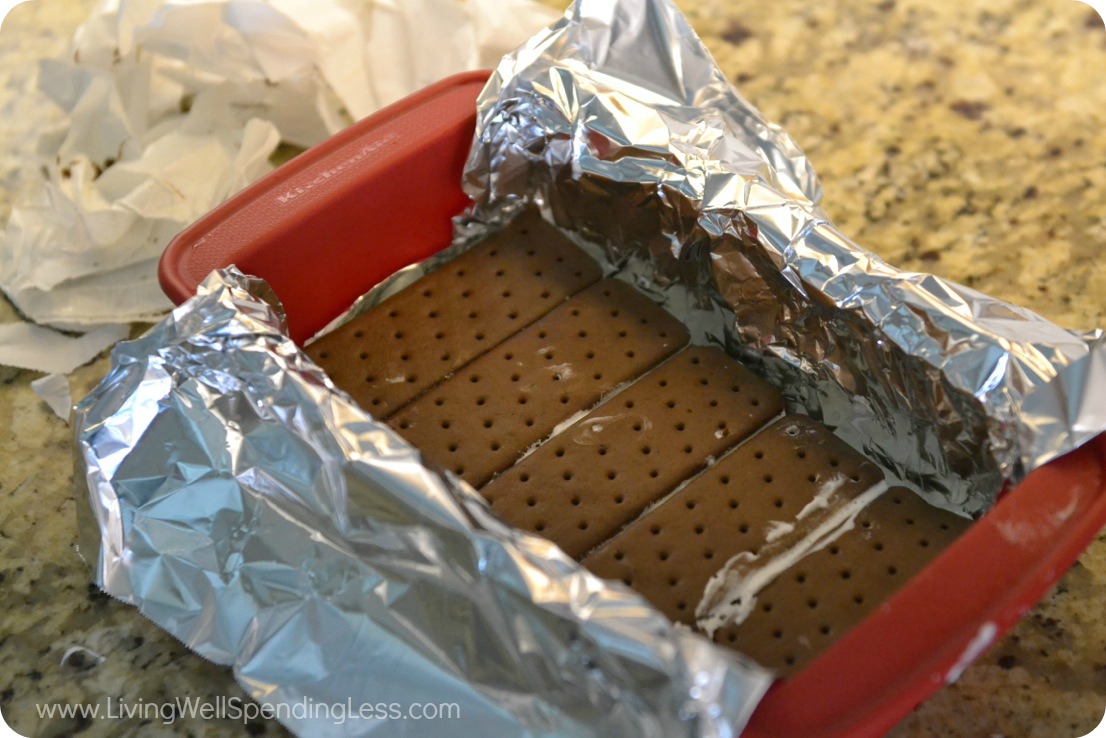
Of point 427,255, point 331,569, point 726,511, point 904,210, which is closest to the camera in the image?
point 331,569

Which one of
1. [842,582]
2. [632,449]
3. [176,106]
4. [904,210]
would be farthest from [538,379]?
[176,106]

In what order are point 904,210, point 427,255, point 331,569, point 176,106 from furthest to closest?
point 176,106
point 904,210
point 427,255
point 331,569

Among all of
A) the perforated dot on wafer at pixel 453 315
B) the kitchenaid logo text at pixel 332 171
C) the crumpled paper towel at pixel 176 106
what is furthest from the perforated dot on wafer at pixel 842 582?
the crumpled paper towel at pixel 176 106

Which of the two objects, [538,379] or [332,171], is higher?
[332,171]

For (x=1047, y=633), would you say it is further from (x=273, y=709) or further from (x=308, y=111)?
(x=308, y=111)

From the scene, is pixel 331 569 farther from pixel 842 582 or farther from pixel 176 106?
pixel 176 106

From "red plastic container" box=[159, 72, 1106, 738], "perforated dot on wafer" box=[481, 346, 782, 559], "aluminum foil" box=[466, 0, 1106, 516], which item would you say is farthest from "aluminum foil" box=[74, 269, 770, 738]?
"aluminum foil" box=[466, 0, 1106, 516]

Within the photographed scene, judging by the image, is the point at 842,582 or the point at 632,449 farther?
the point at 632,449
